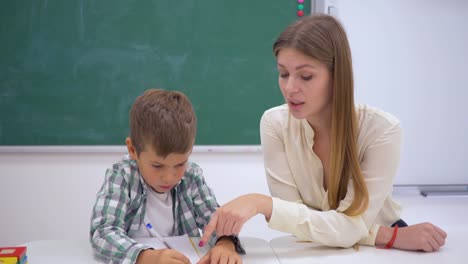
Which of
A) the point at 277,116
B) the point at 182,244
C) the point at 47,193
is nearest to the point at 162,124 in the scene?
the point at 182,244

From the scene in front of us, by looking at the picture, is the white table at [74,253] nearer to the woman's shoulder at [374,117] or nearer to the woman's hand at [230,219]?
the woman's hand at [230,219]

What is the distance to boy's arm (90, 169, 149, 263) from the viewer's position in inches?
46.2

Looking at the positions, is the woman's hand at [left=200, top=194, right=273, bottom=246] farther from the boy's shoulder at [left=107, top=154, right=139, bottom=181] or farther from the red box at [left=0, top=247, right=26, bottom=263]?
the red box at [left=0, top=247, right=26, bottom=263]

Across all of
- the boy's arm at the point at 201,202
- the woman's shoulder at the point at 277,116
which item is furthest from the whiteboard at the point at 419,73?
the boy's arm at the point at 201,202

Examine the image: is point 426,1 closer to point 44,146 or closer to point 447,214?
point 447,214

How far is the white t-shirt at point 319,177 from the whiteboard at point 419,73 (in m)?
1.28

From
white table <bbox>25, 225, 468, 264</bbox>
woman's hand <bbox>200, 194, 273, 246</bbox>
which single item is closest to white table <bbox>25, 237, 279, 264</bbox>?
white table <bbox>25, 225, 468, 264</bbox>

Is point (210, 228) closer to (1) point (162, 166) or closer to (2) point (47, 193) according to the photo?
(1) point (162, 166)

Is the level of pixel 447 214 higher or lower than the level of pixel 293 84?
lower

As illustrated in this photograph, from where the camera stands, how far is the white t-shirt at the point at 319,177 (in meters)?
1.34

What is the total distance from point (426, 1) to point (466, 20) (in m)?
0.29

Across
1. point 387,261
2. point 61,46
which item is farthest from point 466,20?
point 61,46

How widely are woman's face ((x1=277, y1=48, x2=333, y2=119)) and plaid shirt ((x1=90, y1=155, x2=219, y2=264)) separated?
40 cm

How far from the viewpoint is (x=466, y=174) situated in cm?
288
